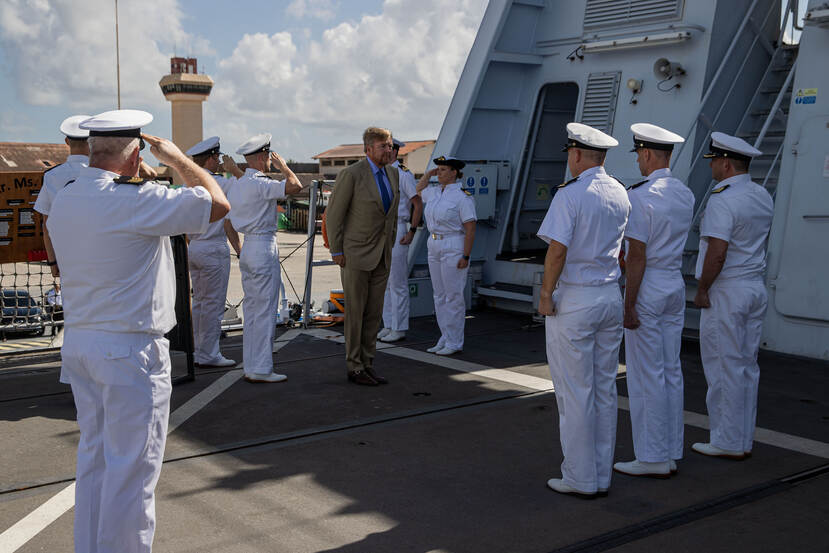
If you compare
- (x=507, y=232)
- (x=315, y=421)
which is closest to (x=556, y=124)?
(x=507, y=232)

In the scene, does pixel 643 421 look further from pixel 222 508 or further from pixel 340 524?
pixel 222 508

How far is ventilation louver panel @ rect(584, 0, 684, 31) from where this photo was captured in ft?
29.8

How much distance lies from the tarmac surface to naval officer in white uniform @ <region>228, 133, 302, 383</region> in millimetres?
256

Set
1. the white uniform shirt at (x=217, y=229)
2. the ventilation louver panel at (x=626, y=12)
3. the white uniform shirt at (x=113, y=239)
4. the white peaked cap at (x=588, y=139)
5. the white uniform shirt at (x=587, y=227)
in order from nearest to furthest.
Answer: the white uniform shirt at (x=113, y=239) < the white uniform shirt at (x=587, y=227) < the white peaked cap at (x=588, y=139) < the white uniform shirt at (x=217, y=229) < the ventilation louver panel at (x=626, y=12)

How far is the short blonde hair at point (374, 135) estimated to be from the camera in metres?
6.47

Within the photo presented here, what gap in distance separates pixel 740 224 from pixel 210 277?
14.6 ft

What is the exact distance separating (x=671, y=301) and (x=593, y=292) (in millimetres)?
732

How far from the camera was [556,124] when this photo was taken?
11031mm

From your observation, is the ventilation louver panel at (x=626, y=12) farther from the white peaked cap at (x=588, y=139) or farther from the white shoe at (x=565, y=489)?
the white shoe at (x=565, y=489)

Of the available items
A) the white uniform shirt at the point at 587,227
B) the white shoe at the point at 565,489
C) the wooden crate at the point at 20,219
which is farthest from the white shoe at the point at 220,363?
the white uniform shirt at the point at 587,227

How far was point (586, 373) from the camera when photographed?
4.23m

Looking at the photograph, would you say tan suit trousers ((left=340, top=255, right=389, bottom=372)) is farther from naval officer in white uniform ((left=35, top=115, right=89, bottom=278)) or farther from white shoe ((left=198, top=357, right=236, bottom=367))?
naval officer in white uniform ((left=35, top=115, right=89, bottom=278))

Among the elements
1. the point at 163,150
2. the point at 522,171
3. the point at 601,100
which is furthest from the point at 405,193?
the point at 163,150

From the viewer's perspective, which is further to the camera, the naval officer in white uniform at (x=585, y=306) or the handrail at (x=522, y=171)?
the handrail at (x=522, y=171)
